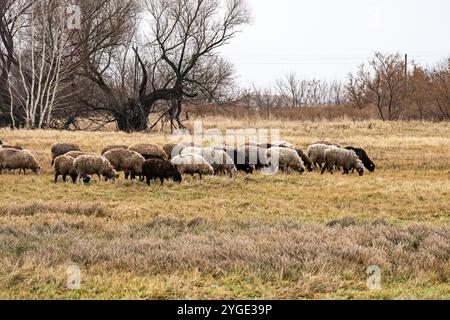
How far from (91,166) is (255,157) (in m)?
5.77

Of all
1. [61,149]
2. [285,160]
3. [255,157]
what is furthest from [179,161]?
[61,149]

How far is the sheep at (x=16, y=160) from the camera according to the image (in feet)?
54.9

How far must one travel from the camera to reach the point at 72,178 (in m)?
15.7

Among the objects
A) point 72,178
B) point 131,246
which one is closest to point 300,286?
point 131,246

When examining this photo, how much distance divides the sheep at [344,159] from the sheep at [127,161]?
21.3ft

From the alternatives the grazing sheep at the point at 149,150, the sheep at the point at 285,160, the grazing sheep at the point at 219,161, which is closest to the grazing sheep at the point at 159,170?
the grazing sheep at the point at 219,161

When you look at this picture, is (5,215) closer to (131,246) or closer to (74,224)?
(74,224)

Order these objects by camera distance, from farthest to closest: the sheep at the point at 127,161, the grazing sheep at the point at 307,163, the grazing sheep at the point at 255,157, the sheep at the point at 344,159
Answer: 1. the grazing sheep at the point at 307,163
2. the sheep at the point at 344,159
3. the grazing sheep at the point at 255,157
4. the sheep at the point at 127,161

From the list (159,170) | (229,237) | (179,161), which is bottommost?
(229,237)

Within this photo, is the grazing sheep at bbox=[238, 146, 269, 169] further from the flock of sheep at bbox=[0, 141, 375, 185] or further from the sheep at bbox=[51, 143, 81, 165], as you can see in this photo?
the sheep at bbox=[51, 143, 81, 165]

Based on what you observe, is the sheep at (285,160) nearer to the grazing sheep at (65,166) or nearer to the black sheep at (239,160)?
the black sheep at (239,160)

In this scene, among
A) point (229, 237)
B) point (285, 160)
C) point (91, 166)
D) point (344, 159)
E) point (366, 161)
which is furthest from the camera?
point (366, 161)

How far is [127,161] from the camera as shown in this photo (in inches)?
647

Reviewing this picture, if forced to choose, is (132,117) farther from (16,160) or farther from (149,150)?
(16,160)
